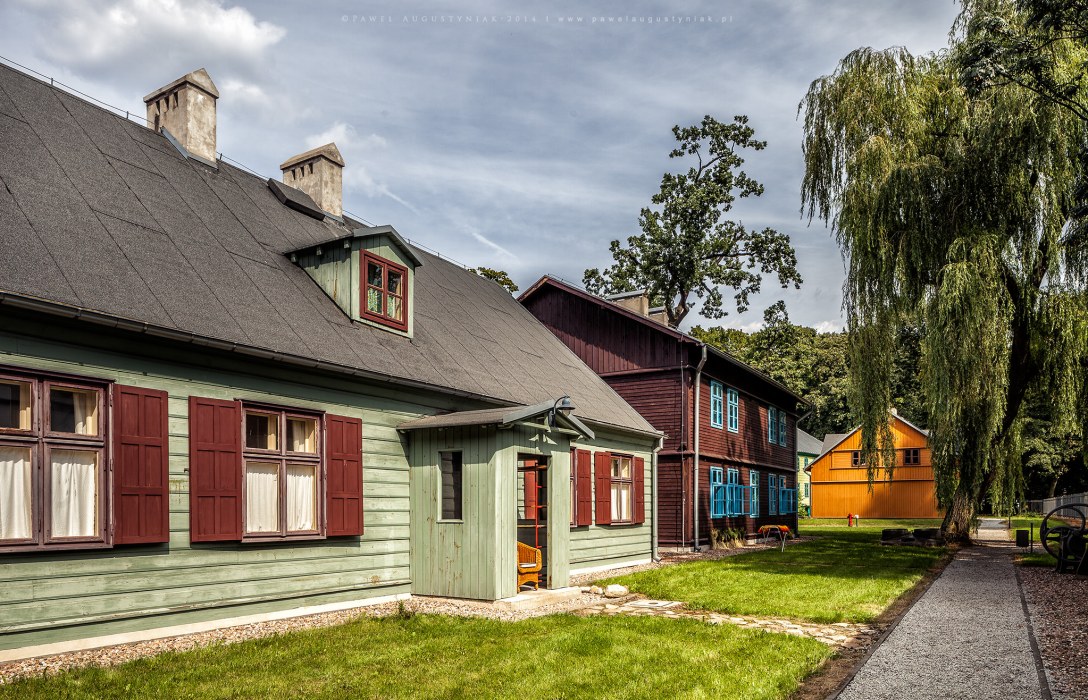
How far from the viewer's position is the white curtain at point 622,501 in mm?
17266

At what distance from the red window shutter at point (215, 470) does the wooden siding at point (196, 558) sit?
91mm

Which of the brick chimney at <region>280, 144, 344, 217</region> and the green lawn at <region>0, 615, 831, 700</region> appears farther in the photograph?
the brick chimney at <region>280, 144, 344, 217</region>

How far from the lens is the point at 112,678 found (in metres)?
6.57

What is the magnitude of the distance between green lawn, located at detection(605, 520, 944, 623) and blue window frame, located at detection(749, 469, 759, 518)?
5.51 m

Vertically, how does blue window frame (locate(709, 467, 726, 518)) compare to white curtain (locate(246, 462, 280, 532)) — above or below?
below

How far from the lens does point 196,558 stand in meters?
8.62

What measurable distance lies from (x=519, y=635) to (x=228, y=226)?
23.2 ft

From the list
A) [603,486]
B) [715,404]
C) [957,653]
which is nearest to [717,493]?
[715,404]

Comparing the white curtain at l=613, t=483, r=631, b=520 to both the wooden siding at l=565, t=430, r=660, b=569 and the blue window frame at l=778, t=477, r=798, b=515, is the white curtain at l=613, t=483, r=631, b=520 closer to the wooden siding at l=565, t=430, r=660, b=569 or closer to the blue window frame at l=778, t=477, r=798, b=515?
the wooden siding at l=565, t=430, r=660, b=569

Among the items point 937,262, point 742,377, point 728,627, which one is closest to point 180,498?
point 728,627

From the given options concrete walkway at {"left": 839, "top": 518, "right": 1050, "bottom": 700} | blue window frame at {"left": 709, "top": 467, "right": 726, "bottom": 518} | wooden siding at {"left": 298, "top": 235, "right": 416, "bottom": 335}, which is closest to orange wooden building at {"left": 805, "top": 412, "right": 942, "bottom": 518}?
blue window frame at {"left": 709, "top": 467, "right": 726, "bottom": 518}

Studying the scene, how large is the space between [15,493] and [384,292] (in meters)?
6.07

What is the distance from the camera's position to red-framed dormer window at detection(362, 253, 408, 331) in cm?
1205

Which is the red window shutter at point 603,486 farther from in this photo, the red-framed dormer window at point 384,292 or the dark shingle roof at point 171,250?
the red-framed dormer window at point 384,292
